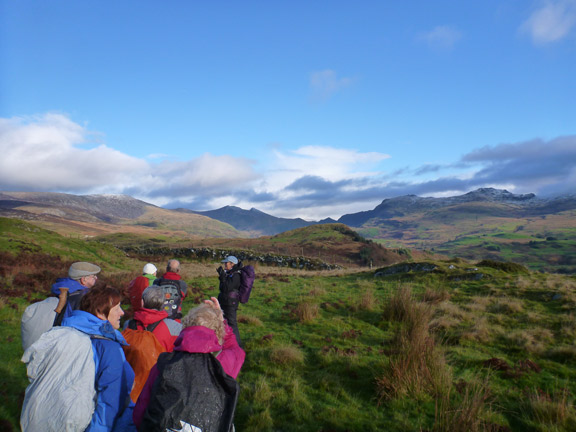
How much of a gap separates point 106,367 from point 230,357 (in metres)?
1.09

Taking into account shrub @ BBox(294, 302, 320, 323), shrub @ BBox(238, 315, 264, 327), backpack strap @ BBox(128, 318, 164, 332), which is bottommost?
shrub @ BBox(238, 315, 264, 327)

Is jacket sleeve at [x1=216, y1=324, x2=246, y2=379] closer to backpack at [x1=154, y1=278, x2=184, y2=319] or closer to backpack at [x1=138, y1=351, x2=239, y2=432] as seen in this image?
backpack at [x1=138, y1=351, x2=239, y2=432]

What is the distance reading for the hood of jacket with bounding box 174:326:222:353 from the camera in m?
2.58

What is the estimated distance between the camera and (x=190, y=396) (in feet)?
8.27

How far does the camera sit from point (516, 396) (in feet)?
17.6

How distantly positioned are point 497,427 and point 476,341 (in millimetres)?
4431

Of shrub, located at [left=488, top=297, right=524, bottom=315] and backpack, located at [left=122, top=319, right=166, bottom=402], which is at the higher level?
backpack, located at [left=122, top=319, right=166, bottom=402]

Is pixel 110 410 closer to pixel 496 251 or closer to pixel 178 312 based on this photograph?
pixel 178 312

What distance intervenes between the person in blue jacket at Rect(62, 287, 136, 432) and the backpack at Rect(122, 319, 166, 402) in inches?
22.7

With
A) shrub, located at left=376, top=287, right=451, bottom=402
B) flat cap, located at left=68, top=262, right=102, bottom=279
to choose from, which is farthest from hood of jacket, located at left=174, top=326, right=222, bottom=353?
shrub, located at left=376, top=287, right=451, bottom=402

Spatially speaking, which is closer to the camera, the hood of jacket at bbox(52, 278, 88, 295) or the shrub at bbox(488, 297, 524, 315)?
the hood of jacket at bbox(52, 278, 88, 295)

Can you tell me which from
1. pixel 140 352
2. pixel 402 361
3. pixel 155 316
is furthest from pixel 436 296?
pixel 140 352

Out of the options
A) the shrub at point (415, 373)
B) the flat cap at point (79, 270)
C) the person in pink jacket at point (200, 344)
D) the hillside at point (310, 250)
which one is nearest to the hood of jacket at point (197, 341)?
the person in pink jacket at point (200, 344)

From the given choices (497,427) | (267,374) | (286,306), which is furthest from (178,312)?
(286,306)
